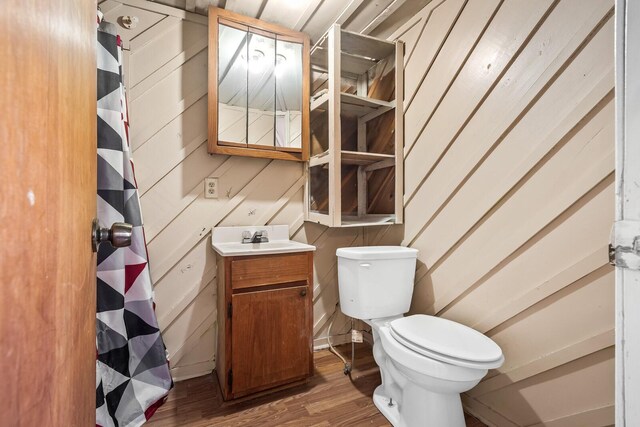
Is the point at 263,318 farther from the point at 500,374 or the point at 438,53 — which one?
the point at 438,53

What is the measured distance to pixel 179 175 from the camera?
181 centimetres

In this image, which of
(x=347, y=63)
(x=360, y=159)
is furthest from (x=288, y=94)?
(x=360, y=159)

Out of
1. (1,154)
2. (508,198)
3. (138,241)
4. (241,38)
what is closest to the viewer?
(1,154)

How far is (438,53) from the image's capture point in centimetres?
166

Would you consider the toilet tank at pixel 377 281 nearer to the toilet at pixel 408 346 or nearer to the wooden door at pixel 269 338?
the toilet at pixel 408 346

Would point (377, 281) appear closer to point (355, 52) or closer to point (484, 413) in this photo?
point (484, 413)

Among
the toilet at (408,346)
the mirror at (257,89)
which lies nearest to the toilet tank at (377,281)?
the toilet at (408,346)

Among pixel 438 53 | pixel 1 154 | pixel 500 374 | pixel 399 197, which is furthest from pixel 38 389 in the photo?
pixel 438 53

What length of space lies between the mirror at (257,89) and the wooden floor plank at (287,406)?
1.43 m

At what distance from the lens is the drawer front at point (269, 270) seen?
155 centimetres

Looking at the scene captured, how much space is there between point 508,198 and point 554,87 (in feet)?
1.55

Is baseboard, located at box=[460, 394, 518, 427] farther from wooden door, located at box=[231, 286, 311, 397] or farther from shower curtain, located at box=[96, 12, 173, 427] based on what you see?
shower curtain, located at box=[96, 12, 173, 427]

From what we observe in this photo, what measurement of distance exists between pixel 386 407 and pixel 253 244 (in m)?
1.17

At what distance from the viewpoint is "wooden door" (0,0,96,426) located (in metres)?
0.27
